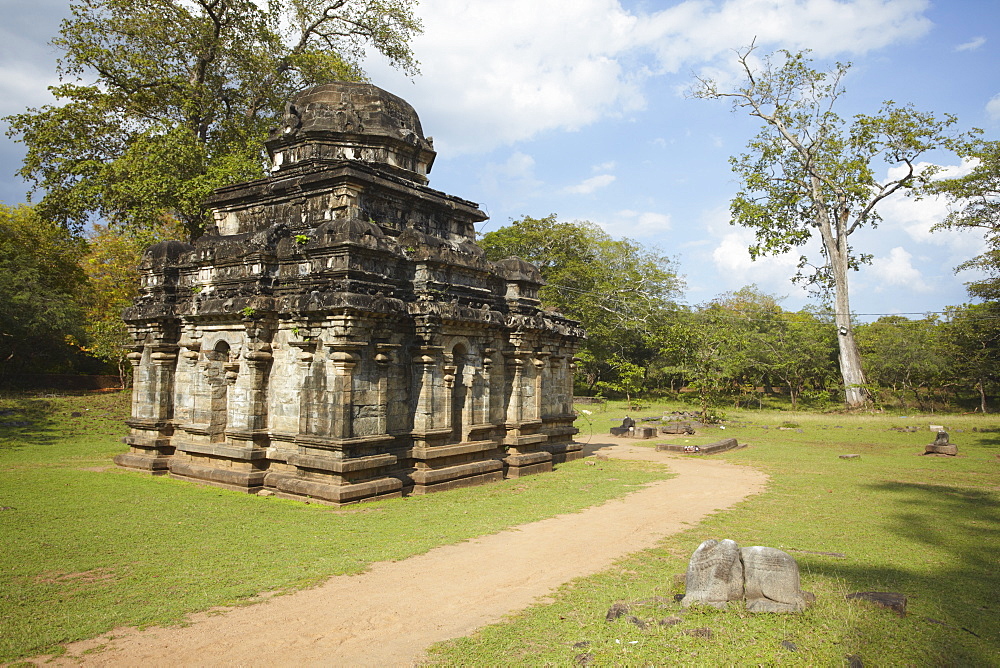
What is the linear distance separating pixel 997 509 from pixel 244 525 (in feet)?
40.6

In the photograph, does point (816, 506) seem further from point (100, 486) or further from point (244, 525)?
point (100, 486)

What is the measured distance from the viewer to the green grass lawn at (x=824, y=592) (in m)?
4.75

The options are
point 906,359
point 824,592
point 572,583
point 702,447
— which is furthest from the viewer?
point 906,359

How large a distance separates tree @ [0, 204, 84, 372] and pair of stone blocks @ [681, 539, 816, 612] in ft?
90.9

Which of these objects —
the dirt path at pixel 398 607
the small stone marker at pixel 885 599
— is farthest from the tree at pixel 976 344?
the small stone marker at pixel 885 599

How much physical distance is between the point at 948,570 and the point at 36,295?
1333 inches

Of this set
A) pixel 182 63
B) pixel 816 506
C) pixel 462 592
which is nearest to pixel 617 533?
pixel 462 592

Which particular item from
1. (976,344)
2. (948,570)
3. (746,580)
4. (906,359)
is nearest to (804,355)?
(906,359)

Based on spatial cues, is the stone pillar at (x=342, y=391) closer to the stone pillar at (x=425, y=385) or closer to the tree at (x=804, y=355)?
the stone pillar at (x=425, y=385)

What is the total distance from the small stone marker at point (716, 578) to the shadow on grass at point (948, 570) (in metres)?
1.45

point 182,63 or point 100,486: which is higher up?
point 182,63

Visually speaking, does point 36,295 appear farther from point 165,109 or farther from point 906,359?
point 906,359

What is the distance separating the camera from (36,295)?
1111 inches

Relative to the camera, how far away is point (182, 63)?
2098 centimetres
